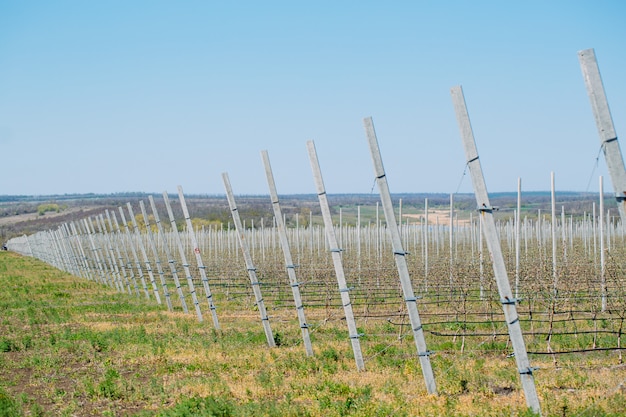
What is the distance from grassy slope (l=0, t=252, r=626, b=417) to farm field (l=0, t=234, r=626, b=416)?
0.06ft

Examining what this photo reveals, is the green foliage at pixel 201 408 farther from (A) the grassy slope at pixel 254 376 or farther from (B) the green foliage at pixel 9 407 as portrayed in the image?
(B) the green foliage at pixel 9 407

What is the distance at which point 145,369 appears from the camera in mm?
11617

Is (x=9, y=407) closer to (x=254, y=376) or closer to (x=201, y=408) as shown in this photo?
(x=201, y=408)

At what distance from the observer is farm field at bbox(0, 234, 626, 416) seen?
8219mm

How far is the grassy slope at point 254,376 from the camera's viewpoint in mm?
8180

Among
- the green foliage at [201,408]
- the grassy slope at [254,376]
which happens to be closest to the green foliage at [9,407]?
the grassy slope at [254,376]

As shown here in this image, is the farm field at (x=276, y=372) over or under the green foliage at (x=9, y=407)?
under

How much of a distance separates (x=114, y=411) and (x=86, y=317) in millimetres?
10305

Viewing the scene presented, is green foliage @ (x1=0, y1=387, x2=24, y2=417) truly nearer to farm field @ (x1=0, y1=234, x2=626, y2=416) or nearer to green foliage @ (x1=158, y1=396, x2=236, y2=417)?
farm field @ (x1=0, y1=234, x2=626, y2=416)

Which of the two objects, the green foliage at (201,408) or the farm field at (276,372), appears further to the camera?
the farm field at (276,372)

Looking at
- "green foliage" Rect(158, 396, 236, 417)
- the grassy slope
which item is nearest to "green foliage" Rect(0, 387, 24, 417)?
the grassy slope

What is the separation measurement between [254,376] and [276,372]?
14.4 inches

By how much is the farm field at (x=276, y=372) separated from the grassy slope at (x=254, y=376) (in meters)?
0.02

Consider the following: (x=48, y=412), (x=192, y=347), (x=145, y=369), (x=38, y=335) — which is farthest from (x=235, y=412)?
(x=38, y=335)
